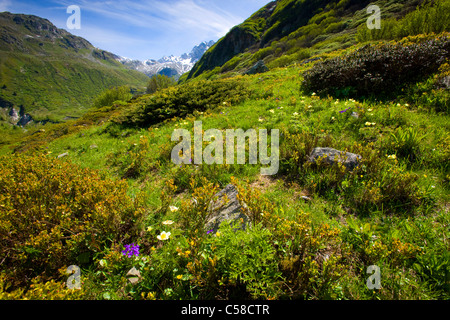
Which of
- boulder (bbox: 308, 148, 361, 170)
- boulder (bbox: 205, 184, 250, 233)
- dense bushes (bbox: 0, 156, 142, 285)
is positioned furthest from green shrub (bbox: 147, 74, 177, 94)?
boulder (bbox: 205, 184, 250, 233)

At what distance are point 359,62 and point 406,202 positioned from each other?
19.5ft

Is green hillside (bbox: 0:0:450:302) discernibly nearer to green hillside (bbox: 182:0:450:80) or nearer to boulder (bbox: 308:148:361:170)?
boulder (bbox: 308:148:361:170)

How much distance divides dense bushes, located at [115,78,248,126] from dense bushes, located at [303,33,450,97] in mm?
4211

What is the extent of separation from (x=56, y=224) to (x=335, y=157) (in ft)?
16.0

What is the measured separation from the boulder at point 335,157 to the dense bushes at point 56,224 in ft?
11.7

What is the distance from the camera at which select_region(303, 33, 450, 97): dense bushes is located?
6133mm

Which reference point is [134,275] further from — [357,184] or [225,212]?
[357,184]

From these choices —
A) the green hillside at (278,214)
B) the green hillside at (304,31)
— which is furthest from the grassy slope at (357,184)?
the green hillside at (304,31)

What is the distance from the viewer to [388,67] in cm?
635

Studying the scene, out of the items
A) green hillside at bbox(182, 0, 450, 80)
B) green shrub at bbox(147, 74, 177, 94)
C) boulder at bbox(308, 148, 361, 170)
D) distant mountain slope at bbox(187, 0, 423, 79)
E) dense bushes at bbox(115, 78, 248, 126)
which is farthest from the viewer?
green shrub at bbox(147, 74, 177, 94)

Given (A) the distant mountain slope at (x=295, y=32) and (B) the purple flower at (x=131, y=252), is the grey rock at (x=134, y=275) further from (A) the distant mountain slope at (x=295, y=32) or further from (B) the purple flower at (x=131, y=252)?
(A) the distant mountain slope at (x=295, y=32)
